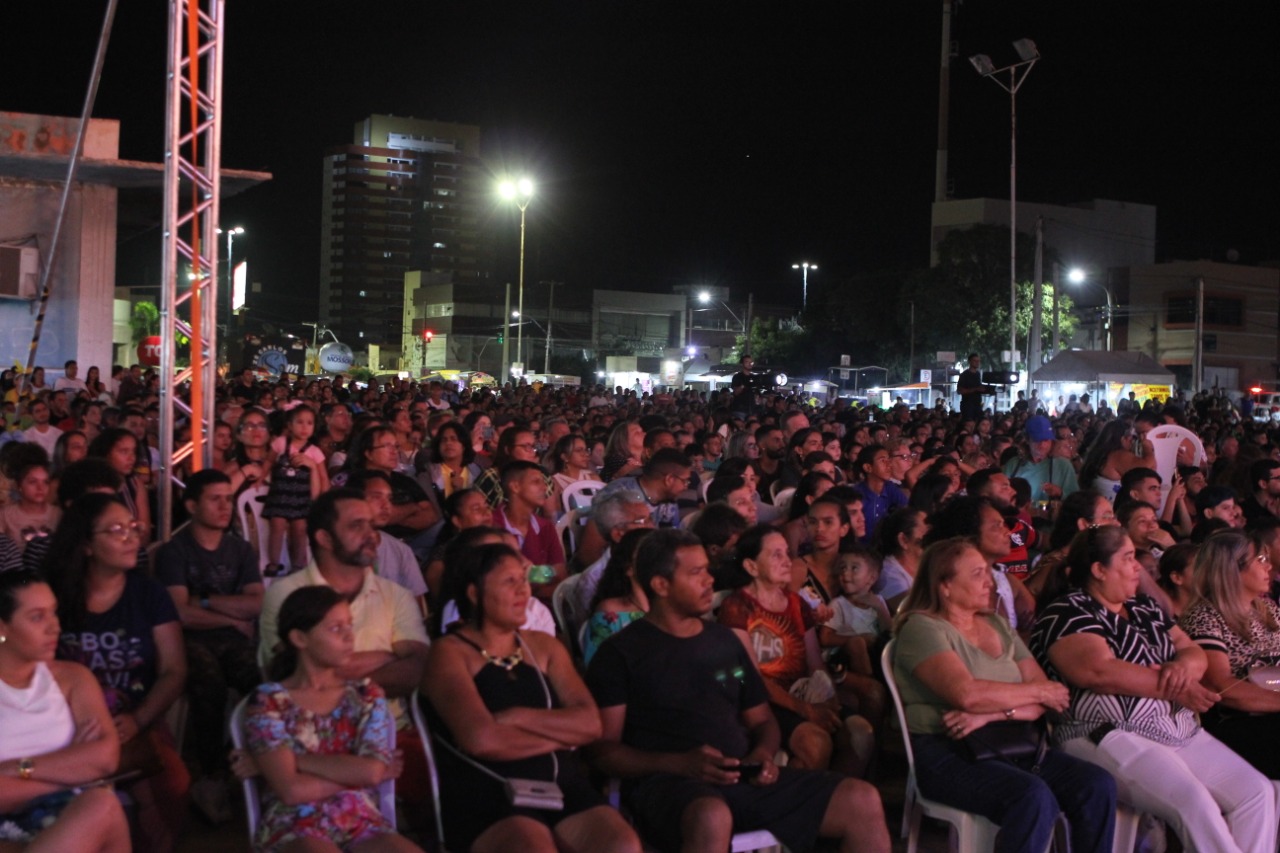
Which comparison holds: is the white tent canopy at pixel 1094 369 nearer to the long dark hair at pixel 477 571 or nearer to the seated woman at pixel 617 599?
the seated woman at pixel 617 599

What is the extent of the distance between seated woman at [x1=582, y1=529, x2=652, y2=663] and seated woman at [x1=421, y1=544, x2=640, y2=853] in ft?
2.00

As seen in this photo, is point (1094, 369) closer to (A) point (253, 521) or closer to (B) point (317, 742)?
(A) point (253, 521)

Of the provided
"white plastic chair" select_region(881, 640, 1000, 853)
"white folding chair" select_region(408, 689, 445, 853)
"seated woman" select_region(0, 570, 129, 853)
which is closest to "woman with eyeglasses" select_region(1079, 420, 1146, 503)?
"white plastic chair" select_region(881, 640, 1000, 853)

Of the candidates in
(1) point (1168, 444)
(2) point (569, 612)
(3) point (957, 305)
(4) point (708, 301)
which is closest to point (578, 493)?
(2) point (569, 612)

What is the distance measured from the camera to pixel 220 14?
8047mm

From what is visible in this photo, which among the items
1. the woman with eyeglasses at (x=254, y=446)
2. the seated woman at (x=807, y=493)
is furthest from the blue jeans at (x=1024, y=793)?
the woman with eyeglasses at (x=254, y=446)

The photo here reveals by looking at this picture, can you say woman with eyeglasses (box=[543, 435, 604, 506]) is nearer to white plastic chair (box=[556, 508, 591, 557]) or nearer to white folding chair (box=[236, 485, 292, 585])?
white plastic chair (box=[556, 508, 591, 557])

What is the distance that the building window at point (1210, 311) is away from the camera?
51.8m

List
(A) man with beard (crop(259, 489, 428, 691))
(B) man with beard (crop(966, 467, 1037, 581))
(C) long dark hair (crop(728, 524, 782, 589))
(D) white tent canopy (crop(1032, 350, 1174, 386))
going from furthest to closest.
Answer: (D) white tent canopy (crop(1032, 350, 1174, 386))
(B) man with beard (crop(966, 467, 1037, 581))
(C) long dark hair (crop(728, 524, 782, 589))
(A) man with beard (crop(259, 489, 428, 691))

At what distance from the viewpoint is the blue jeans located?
4438mm

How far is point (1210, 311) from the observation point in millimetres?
52375

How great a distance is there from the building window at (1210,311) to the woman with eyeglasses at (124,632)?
172 feet

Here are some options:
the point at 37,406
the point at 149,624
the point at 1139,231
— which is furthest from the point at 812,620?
the point at 1139,231

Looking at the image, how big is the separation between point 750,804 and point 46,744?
218 centimetres
